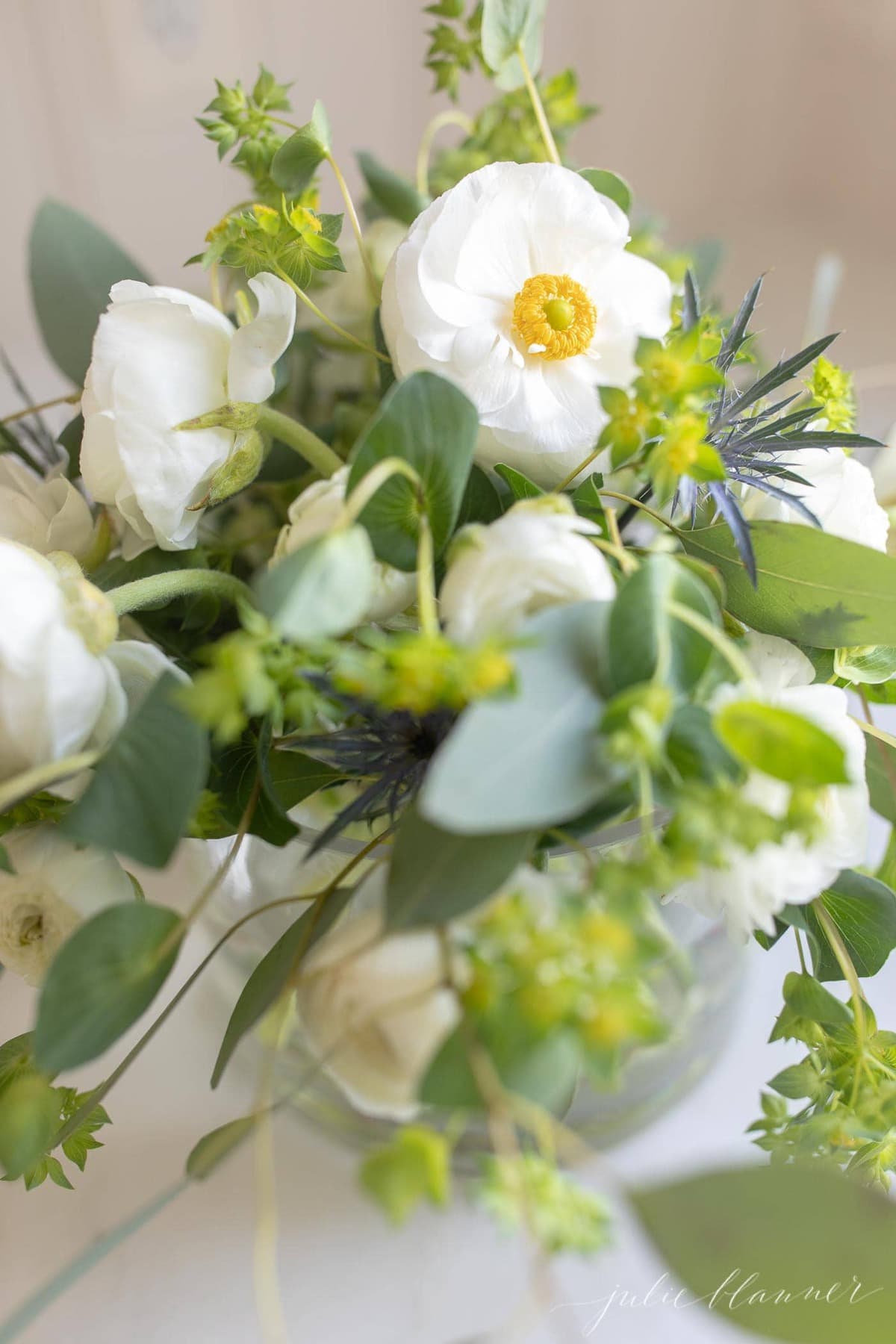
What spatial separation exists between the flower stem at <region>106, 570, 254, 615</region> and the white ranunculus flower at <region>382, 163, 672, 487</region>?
84mm

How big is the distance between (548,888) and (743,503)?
165 millimetres

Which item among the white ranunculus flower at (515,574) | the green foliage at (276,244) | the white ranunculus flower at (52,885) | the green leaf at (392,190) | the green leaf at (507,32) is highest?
the green leaf at (507,32)

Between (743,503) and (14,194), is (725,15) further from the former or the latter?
(743,503)

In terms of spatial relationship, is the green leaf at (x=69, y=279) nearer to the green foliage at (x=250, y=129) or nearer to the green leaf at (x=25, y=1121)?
the green foliage at (x=250, y=129)

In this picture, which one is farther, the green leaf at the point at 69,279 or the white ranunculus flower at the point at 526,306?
the green leaf at the point at 69,279

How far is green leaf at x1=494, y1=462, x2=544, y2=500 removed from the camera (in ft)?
0.99

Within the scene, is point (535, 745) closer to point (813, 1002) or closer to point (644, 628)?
point (644, 628)

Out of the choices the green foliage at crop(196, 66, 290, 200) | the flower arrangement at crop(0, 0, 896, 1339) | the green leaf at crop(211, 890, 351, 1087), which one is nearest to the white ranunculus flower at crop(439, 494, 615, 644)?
the flower arrangement at crop(0, 0, 896, 1339)

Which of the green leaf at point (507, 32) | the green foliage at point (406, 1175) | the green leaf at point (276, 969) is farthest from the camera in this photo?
the green leaf at point (507, 32)

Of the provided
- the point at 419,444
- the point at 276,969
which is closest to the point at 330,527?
the point at 419,444

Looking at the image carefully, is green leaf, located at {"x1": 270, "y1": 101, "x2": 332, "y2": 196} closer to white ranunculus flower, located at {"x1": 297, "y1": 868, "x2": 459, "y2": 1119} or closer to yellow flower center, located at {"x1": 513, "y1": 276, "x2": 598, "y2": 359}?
yellow flower center, located at {"x1": 513, "y1": 276, "x2": 598, "y2": 359}

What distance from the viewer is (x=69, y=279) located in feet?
1.50

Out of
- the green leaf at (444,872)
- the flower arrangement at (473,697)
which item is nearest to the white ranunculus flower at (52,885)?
the flower arrangement at (473,697)

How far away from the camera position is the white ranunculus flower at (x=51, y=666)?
0.26 m
